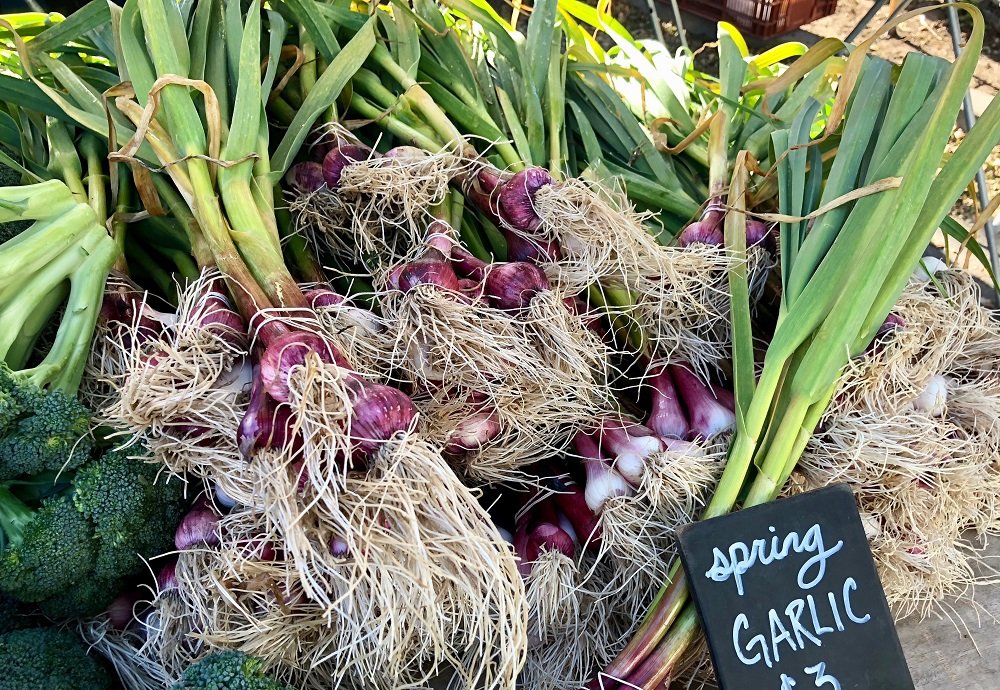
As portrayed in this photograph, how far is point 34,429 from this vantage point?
782mm

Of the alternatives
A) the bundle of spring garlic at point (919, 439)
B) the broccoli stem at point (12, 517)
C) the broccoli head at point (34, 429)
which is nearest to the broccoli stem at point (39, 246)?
the broccoli head at point (34, 429)

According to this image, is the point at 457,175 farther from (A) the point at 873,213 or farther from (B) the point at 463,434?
(A) the point at 873,213

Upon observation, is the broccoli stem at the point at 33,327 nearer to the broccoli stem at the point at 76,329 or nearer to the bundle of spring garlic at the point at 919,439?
the broccoli stem at the point at 76,329

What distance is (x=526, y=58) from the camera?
4.00 ft

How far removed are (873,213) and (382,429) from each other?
0.66m

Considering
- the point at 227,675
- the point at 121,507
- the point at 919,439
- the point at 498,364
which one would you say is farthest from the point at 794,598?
the point at 121,507

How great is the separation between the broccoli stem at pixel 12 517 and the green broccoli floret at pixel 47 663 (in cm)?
11

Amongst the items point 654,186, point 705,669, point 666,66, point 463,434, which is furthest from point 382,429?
point 666,66

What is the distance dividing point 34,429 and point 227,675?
1.10ft

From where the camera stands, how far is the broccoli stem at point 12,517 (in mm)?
795

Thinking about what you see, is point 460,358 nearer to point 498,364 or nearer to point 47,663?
point 498,364

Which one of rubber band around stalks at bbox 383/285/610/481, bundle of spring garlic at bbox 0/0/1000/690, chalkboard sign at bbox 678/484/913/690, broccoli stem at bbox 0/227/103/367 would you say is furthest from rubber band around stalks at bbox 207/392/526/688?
broccoli stem at bbox 0/227/103/367

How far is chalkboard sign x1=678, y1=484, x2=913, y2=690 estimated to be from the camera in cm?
77

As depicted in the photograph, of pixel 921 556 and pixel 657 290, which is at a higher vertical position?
pixel 657 290
